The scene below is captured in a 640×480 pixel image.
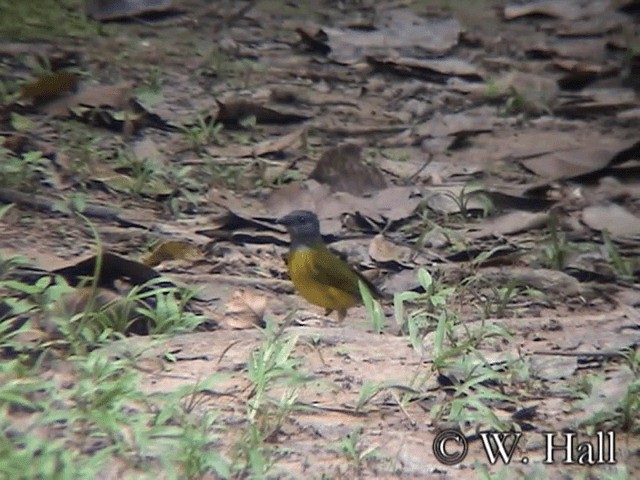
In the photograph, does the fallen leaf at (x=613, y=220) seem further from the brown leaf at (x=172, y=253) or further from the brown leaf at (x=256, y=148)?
the brown leaf at (x=172, y=253)

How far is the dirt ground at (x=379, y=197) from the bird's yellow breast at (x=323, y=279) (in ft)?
0.27

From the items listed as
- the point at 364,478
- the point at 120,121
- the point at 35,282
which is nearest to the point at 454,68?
the point at 120,121

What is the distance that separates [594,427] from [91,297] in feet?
5.47

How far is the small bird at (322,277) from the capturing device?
4887 millimetres

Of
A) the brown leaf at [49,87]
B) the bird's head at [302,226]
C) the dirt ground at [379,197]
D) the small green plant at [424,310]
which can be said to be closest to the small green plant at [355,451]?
the dirt ground at [379,197]

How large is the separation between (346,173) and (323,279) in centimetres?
147

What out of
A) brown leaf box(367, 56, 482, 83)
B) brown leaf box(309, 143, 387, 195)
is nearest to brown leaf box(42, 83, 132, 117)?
brown leaf box(309, 143, 387, 195)

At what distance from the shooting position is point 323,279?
4.90 metres

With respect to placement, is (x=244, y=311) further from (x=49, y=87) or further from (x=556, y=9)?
(x=556, y=9)

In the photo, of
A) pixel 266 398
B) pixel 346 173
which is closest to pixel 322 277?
pixel 266 398

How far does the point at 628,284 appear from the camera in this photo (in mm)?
5234

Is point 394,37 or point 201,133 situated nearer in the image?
point 201,133

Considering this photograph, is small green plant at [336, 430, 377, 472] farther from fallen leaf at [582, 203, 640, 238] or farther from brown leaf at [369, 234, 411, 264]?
fallen leaf at [582, 203, 640, 238]

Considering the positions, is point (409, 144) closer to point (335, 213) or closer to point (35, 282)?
point (335, 213)
